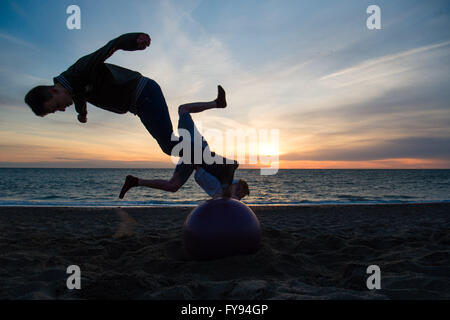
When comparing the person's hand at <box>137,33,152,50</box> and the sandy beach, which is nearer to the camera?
the sandy beach

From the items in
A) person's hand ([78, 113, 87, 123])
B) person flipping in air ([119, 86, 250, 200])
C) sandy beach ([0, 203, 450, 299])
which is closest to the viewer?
sandy beach ([0, 203, 450, 299])

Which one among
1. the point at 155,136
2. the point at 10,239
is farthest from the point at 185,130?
the point at 10,239

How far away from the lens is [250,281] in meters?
3.01

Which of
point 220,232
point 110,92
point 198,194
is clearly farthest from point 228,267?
point 198,194

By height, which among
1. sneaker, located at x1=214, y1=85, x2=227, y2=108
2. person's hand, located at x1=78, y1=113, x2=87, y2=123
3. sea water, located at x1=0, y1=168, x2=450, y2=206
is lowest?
sea water, located at x1=0, y1=168, x2=450, y2=206

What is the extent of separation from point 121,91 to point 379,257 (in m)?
4.09

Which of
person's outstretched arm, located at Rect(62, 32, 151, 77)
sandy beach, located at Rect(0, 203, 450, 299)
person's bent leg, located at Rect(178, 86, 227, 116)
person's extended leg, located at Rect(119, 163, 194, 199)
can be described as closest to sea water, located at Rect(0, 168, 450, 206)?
sandy beach, located at Rect(0, 203, 450, 299)

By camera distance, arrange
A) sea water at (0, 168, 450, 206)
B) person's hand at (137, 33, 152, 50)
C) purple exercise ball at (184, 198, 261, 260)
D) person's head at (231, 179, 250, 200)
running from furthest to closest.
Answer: sea water at (0, 168, 450, 206)
person's head at (231, 179, 250, 200)
purple exercise ball at (184, 198, 261, 260)
person's hand at (137, 33, 152, 50)

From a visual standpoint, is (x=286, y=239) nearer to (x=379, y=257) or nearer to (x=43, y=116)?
(x=379, y=257)

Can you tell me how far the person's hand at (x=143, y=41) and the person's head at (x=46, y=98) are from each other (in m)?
1.04

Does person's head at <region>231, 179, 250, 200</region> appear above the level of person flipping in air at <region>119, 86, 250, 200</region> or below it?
below

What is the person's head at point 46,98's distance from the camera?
11.2 feet

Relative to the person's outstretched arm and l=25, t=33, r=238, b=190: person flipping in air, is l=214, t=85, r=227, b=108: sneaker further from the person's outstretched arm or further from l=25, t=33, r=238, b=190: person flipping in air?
the person's outstretched arm

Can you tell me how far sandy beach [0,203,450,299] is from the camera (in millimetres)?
2801
